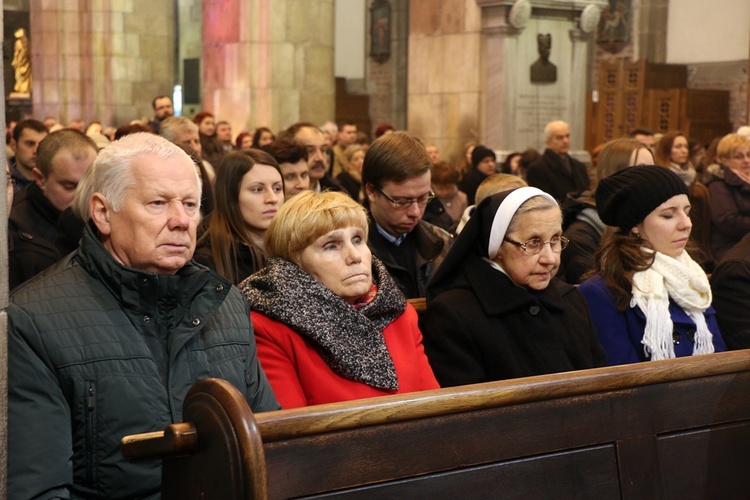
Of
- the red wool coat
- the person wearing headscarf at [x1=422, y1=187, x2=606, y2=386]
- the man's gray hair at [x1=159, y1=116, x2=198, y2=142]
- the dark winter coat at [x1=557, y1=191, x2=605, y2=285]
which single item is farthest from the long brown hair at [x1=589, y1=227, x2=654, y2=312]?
the man's gray hair at [x1=159, y1=116, x2=198, y2=142]

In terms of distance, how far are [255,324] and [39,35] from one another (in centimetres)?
1845

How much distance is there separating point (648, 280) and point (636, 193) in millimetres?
354

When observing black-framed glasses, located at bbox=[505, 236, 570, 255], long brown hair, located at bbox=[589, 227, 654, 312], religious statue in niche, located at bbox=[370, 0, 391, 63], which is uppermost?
religious statue in niche, located at bbox=[370, 0, 391, 63]

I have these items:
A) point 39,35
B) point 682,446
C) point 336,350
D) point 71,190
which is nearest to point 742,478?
point 682,446

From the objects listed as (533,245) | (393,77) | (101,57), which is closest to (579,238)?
(533,245)

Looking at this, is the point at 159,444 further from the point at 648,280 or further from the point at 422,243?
the point at 422,243

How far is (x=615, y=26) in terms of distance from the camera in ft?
70.8

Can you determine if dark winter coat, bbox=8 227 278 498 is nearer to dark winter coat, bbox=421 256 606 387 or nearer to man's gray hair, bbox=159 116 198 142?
dark winter coat, bbox=421 256 606 387

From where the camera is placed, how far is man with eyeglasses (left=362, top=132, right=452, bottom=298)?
448cm

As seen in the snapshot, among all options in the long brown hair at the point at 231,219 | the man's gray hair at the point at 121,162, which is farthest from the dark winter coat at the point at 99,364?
the long brown hair at the point at 231,219

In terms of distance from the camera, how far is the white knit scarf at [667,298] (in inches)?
154

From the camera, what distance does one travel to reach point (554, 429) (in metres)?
2.56

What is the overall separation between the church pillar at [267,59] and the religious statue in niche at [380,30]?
8.19 m

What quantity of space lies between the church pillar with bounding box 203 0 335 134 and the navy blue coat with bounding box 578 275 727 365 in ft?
33.9
